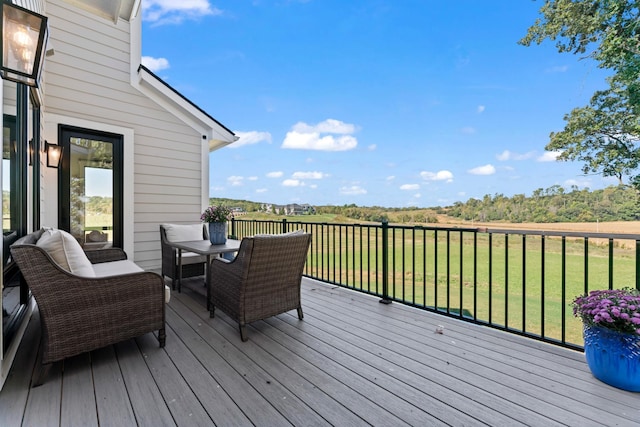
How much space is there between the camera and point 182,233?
13.9 ft

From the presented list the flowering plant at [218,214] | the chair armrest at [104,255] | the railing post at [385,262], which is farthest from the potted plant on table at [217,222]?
the railing post at [385,262]

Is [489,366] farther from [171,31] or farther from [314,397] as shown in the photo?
[171,31]

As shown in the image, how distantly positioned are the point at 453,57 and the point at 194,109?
1135cm

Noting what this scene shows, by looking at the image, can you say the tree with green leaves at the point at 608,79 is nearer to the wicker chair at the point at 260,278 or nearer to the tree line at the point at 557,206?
the tree line at the point at 557,206

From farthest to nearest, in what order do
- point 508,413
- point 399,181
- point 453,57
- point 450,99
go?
point 399,181, point 450,99, point 453,57, point 508,413

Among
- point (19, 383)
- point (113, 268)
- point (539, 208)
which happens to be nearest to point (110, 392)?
point (19, 383)

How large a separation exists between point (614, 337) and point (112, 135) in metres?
5.88

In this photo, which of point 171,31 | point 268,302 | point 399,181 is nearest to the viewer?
point 268,302

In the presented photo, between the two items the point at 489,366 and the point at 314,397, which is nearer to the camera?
the point at 314,397

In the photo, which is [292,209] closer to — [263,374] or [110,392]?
[263,374]

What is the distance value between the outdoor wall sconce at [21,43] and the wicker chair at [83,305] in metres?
0.96

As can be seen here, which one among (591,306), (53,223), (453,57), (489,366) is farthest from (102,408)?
(453,57)

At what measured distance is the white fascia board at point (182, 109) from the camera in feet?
15.0

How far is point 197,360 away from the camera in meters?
2.05
